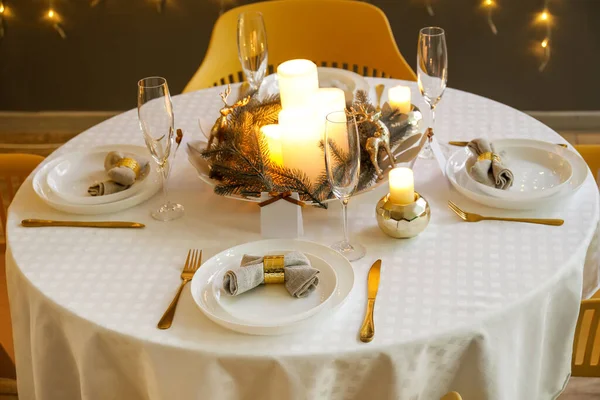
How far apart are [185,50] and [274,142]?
216cm

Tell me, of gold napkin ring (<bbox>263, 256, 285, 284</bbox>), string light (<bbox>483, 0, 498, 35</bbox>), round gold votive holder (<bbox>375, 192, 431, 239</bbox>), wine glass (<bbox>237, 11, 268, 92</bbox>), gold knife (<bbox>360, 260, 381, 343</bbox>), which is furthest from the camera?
string light (<bbox>483, 0, 498, 35</bbox>)

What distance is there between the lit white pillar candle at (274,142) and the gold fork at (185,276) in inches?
9.2

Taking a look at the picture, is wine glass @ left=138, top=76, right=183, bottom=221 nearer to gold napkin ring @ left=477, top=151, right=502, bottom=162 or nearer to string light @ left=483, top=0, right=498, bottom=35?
gold napkin ring @ left=477, top=151, right=502, bottom=162

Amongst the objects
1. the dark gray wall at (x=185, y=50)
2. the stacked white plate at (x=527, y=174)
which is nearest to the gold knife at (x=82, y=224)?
the stacked white plate at (x=527, y=174)

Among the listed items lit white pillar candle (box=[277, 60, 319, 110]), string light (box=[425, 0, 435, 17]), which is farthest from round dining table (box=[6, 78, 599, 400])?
string light (box=[425, 0, 435, 17])

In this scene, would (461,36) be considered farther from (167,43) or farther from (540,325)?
(540,325)

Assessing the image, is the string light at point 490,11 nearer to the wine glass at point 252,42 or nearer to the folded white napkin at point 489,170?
the wine glass at point 252,42

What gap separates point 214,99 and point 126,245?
74 centimetres

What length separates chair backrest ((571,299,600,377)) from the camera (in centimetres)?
143

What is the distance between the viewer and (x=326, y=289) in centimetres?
119

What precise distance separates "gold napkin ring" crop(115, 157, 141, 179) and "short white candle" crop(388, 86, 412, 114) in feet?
1.83

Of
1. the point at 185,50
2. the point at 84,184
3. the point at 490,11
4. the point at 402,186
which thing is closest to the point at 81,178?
the point at 84,184

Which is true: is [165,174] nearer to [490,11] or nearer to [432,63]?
[432,63]

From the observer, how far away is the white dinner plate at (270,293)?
1.11 m
